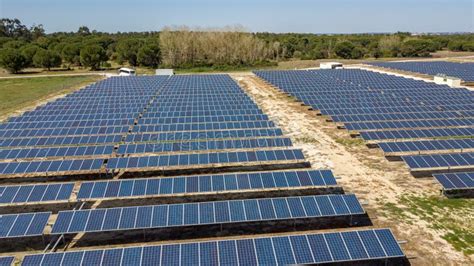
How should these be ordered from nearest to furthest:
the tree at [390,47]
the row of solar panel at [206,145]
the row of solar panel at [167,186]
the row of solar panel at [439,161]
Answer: the row of solar panel at [167,186] < the row of solar panel at [439,161] < the row of solar panel at [206,145] < the tree at [390,47]

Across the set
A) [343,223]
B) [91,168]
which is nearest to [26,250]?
[91,168]

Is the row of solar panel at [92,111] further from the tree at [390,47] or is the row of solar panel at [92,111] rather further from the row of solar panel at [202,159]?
the tree at [390,47]

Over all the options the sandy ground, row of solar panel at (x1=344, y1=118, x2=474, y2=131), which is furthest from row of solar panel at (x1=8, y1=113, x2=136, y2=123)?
row of solar panel at (x1=344, y1=118, x2=474, y2=131)

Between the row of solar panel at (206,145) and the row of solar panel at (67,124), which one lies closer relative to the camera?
the row of solar panel at (206,145)

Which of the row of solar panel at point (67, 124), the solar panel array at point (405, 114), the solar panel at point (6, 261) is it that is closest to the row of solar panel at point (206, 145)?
the solar panel array at point (405, 114)

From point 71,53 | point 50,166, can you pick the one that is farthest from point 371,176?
point 71,53

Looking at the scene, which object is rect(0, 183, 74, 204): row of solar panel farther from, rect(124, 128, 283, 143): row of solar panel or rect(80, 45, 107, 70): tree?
rect(80, 45, 107, 70): tree

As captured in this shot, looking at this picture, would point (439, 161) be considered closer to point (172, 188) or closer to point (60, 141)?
point (172, 188)
